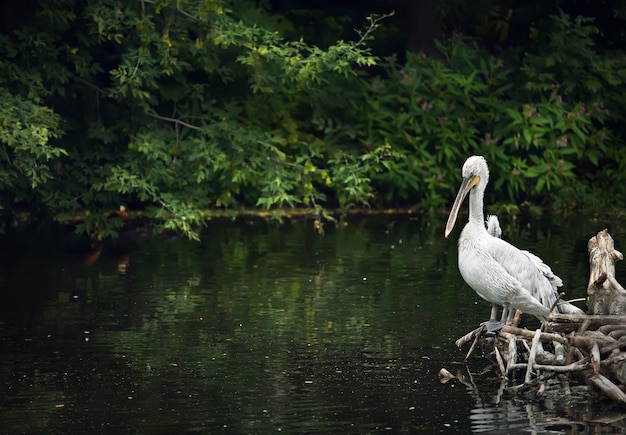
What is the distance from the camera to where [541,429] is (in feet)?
34.1

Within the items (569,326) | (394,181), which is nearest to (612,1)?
(394,181)

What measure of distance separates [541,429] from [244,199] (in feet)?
50.4

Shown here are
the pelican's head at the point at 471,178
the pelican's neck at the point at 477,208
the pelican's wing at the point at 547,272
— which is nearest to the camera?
the pelican's wing at the point at 547,272

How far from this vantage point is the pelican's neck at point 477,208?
1241cm

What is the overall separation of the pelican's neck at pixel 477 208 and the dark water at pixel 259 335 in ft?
4.04

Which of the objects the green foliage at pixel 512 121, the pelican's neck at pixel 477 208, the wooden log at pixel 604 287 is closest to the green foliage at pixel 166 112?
the green foliage at pixel 512 121

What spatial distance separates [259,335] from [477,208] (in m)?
2.75

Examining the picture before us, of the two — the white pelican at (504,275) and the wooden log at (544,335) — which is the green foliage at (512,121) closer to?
the white pelican at (504,275)

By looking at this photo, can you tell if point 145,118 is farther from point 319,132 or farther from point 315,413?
point 315,413

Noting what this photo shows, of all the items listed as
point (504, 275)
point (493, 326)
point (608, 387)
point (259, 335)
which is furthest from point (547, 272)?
point (259, 335)

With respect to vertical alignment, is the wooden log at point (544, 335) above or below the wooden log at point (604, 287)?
below

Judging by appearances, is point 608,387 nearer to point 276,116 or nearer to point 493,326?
point 493,326

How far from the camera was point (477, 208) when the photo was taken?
1257 centimetres

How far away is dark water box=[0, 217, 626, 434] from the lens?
35.7 ft
